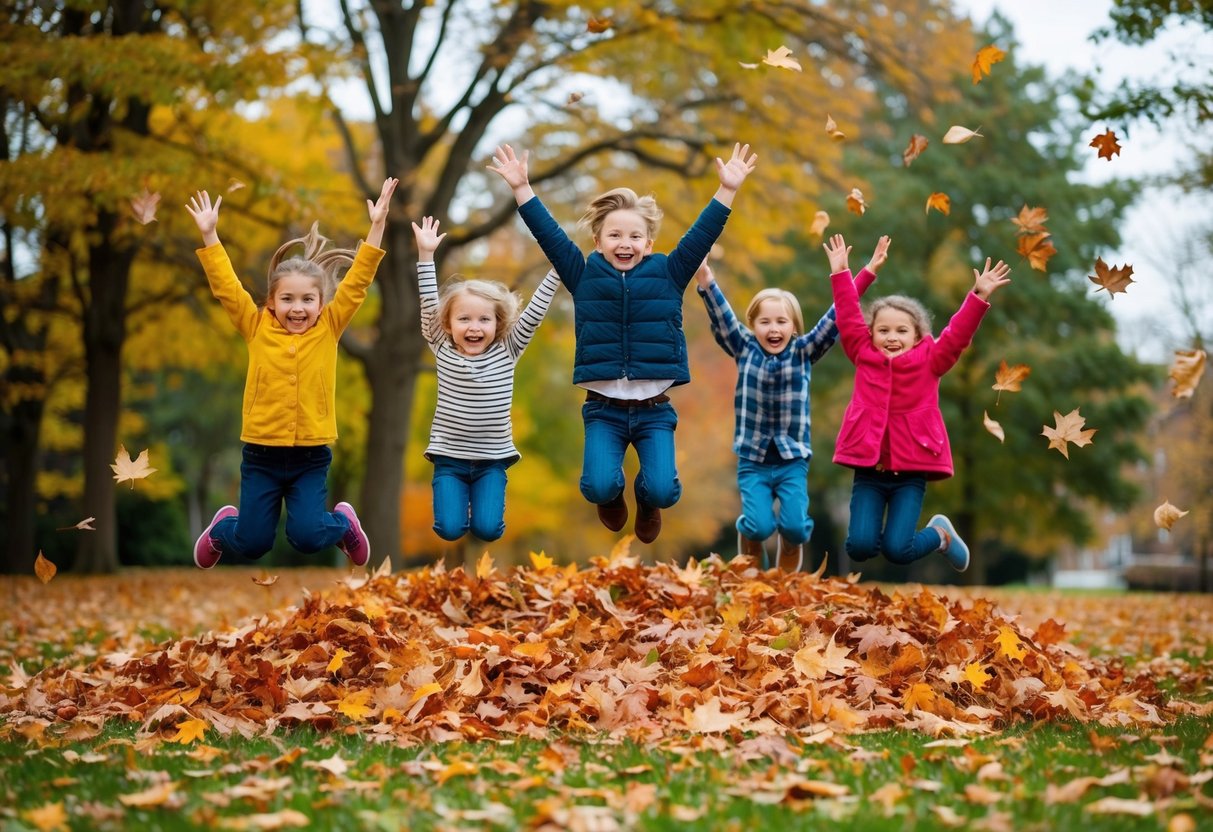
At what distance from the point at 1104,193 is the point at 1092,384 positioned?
3909 mm

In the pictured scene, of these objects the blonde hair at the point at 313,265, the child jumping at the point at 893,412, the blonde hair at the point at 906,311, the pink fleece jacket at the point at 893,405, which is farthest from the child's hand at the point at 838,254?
the blonde hair at the point at 313,265

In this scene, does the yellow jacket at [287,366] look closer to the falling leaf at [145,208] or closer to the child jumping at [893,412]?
the falling leaf at [145,208]

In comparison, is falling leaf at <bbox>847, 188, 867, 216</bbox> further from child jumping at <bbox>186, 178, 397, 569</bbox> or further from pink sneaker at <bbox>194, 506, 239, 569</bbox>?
pink sneaker at <bbox>194, 506, 239, 569</bbox>

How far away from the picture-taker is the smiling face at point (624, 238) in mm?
7137

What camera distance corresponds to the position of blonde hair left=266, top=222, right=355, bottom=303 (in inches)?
275

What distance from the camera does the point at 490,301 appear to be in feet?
24.1

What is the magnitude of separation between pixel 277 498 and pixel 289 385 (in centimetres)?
Result: 78

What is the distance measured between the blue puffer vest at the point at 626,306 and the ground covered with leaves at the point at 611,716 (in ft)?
4.15

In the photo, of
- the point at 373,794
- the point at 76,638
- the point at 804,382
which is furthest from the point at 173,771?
the point at 76,638

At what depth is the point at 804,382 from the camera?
8023 millimetres

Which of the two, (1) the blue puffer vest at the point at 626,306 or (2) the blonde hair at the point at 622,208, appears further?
(2) the blonde hair at the point at 622,208

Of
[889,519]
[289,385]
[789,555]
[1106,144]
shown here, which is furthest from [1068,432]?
[289,385]

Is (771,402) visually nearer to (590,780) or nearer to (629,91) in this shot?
(590,780)

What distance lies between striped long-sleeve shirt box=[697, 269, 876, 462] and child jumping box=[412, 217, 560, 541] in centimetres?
136
